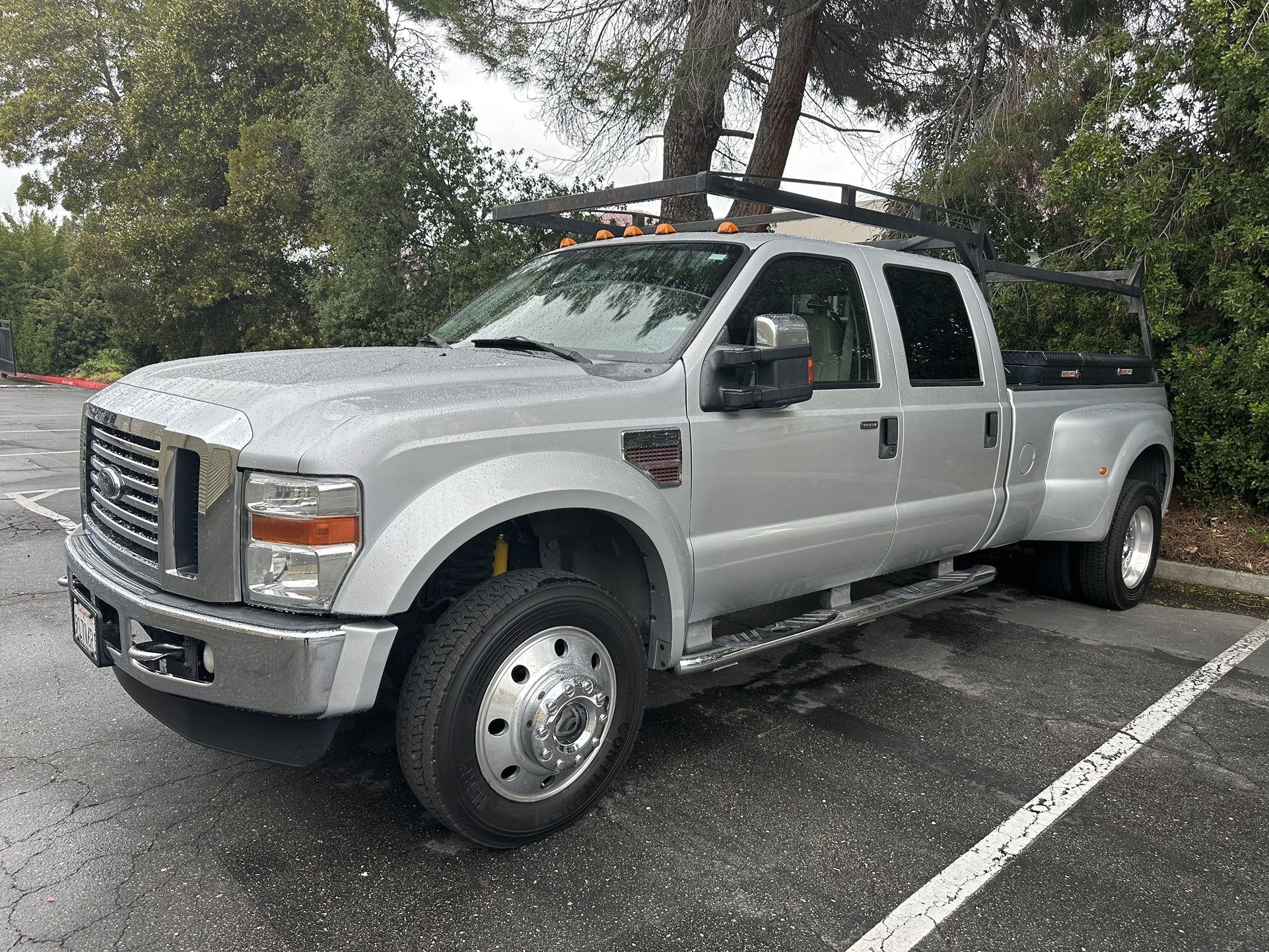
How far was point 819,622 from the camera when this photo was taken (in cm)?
389

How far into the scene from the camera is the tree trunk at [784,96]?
9344 mm

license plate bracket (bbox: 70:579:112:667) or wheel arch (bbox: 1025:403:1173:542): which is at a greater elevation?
wheel arch (bbox: 1025:403:1173:542)

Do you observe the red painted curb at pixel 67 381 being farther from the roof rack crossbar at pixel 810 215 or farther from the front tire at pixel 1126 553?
the front tire at pixel 1126 553

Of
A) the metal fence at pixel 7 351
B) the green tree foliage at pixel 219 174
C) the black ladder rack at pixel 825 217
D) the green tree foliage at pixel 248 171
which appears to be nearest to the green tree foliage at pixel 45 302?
the metal fence at pixel 7 351

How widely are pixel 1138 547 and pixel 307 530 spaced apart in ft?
17.3

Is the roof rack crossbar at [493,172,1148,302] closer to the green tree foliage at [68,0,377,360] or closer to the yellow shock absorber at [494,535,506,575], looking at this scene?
the yellow shock absorber at [494,535,506,575]

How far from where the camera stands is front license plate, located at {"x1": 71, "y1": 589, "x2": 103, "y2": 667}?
9.64 feet

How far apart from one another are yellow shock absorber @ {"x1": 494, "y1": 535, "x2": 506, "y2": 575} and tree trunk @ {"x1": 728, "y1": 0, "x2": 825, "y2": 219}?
6.66m

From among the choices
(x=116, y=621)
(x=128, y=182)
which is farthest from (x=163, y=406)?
(x=128, y=182)

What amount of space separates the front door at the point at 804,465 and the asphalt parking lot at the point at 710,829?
658 millimetres

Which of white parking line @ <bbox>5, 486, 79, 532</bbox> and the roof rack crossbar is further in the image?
white parking line @ <bbox>5, 486, 79, 532</bbox>

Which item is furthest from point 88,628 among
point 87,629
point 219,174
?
point 219,174

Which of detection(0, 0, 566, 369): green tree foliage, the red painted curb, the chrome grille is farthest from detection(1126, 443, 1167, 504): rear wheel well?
the red painted curb

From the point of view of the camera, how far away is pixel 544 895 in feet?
8.84
